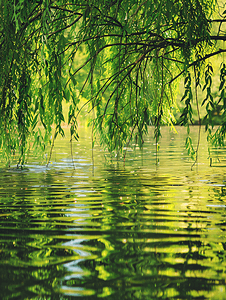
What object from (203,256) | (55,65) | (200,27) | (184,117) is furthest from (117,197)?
(203,256)

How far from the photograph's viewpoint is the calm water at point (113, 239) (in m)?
3.69

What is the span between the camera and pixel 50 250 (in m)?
4.64

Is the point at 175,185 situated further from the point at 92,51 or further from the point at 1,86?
the point at 1,86

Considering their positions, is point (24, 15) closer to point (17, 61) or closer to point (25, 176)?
point (17, 61)

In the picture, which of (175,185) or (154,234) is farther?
(175,185)

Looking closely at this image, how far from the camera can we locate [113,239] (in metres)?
5.05

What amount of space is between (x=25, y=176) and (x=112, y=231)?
5.68 metres

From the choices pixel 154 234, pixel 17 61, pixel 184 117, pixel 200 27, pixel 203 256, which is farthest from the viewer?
pixel 184 117

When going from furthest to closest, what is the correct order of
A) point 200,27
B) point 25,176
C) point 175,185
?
point 25,176 → point 175,185 → point 200,27

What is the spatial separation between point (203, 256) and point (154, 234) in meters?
0.88

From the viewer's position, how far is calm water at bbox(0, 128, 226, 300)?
3.69 meters

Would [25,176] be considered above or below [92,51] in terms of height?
below

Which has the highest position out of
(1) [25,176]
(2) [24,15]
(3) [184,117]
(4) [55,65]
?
(2) [24,15]

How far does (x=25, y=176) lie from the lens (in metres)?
10.8
